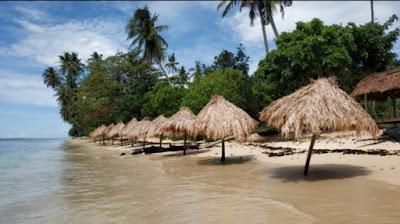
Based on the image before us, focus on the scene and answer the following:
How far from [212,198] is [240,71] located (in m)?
22.3

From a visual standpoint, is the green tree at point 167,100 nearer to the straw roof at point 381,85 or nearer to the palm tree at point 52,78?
the straw roof at point 381,85

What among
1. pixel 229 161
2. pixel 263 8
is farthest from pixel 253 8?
pixel 229 161

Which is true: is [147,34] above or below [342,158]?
above

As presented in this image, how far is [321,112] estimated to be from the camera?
9016 millimetres

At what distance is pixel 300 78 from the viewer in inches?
862

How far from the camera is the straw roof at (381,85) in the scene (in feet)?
51.0

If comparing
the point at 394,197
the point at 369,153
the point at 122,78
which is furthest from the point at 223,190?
the point at 122,78

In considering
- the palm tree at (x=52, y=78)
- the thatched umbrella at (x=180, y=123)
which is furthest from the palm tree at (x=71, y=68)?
the thatched umbrella at (x=180, y=123)

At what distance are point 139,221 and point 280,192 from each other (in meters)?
3.35

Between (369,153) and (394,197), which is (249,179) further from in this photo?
(369,153)

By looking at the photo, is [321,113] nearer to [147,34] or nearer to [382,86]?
[382,86]

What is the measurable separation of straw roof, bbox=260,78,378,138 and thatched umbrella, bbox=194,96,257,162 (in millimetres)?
3802

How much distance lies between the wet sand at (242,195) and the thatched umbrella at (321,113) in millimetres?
1319

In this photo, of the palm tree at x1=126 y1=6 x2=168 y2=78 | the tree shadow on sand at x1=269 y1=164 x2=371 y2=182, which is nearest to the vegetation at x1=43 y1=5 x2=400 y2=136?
the palm tree at x1=126 y1=6 x2=168 y2=78
